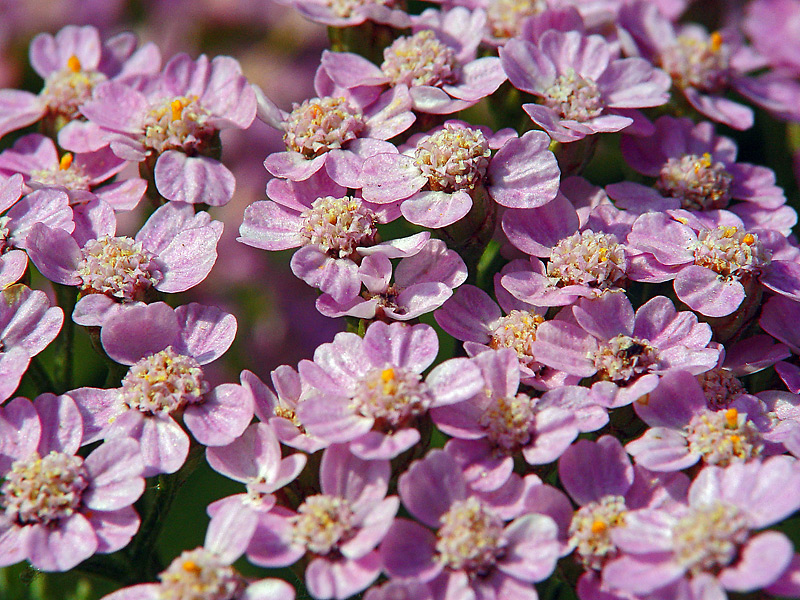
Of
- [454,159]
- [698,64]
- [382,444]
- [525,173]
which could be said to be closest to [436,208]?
[454,159]

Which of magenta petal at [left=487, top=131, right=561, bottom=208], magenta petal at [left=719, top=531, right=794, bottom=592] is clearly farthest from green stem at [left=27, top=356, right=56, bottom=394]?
magenta petal at [left=719, top=531, right=794, bottom=592]

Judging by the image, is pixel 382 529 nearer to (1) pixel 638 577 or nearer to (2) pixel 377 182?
(1) pixel 638 577

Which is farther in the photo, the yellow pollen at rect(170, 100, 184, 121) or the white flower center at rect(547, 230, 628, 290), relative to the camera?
the yellow pollen at rect(170, 100, 184, 121)

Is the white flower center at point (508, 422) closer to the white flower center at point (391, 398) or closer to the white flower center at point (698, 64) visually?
the white flower center at point (391, 398)

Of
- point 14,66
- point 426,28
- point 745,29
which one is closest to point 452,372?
point 426,28

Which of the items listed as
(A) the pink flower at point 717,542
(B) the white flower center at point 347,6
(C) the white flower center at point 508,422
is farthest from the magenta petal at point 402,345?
(B) the white flower center at point 347,6

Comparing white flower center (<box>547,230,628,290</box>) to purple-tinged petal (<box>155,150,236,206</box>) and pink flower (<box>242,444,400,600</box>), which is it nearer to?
pink flower (<box>242,444,400,600</box>)
